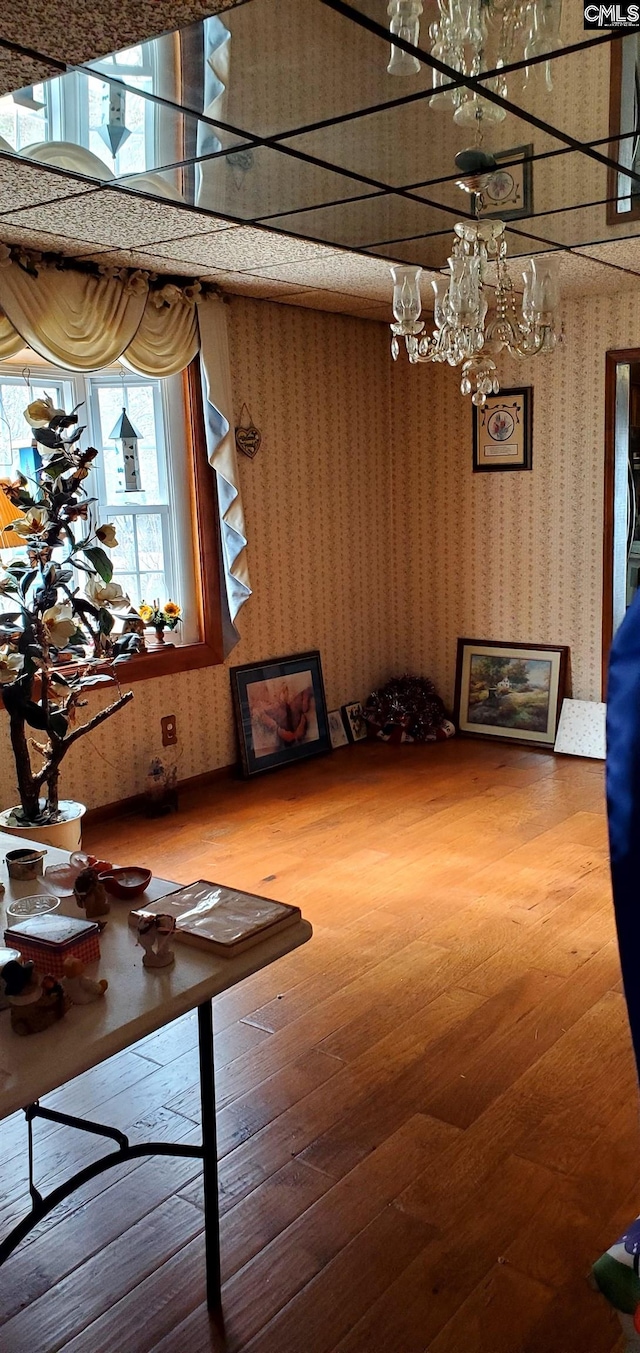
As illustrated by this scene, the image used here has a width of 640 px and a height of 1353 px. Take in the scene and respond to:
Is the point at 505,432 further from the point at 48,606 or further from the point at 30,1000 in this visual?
the point at 30,1000

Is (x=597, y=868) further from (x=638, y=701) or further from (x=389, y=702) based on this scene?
(x=638, y=701)

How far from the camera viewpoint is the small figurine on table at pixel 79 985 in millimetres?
1680

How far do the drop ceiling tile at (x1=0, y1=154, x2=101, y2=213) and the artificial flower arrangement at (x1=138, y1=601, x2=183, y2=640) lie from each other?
2087 mm

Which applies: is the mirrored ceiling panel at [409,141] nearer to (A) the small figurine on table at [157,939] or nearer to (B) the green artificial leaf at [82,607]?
(B) the green artificial leaf at [82,607]

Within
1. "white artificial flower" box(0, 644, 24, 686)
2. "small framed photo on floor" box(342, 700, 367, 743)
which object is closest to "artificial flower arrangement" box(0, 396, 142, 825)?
"white artificial flower" box(0, 644, 24, 686)

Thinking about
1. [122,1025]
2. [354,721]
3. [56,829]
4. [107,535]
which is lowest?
[354,721]

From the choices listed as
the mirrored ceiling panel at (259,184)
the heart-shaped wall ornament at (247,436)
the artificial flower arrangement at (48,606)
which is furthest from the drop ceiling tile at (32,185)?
the heart-shaped wall ornament at (247,436)

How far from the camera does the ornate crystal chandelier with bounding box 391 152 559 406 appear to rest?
347 cm

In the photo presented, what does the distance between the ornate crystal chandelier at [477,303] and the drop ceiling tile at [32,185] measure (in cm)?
113

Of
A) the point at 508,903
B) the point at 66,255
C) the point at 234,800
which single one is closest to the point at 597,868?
the point at 508,903

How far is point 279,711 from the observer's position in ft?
19.7

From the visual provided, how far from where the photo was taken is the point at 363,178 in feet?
11.7

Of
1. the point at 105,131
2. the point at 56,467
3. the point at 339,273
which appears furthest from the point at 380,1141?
the point at 339,273

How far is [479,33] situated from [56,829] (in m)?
2.95
